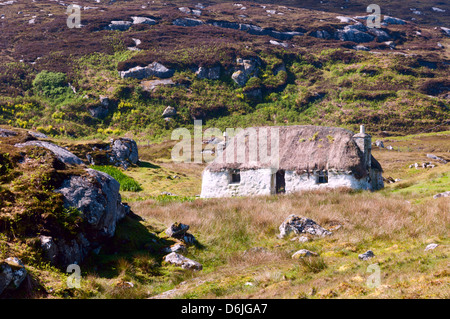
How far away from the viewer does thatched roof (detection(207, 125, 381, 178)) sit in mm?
24266

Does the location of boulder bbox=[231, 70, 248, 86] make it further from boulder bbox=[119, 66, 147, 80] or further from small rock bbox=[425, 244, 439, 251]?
small rock bbox=[425, 244, 439, 251]

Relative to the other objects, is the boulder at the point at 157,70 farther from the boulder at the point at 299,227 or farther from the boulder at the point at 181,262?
the boulder at the point at 181,262

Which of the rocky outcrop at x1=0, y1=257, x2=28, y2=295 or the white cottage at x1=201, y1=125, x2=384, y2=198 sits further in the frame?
the white cottage at x1=201, y1=125, x2=384, y2=198

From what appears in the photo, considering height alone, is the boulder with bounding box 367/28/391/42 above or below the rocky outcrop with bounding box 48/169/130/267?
below

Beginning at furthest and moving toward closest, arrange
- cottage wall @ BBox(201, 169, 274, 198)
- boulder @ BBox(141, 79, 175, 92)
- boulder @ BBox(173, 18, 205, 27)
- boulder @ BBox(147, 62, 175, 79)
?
boulder @ BBox(173, 18, 205, 27)
boulder @ BBox(147, 62, 175, 79)
boulder @ BBox(141, 79, 175, 92)
cottage wall @ BBox(201, 169, 274, 198)

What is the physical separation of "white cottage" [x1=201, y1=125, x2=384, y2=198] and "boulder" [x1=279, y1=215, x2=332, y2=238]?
12.0 meters

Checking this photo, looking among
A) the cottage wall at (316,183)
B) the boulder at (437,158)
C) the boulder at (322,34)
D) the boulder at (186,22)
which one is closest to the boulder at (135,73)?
the boulder at (186,22)

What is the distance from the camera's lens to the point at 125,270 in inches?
351

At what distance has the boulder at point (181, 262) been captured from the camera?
387 inches

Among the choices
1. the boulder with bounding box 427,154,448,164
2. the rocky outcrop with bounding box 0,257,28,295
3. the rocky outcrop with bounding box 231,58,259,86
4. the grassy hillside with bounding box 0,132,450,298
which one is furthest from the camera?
the rocky outcrop with bounding box 231,58,259,86

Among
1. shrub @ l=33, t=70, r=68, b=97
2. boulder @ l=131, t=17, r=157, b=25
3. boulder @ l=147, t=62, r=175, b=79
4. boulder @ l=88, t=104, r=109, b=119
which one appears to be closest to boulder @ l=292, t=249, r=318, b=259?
boulder @ l=88, t=104, r=109, b=119

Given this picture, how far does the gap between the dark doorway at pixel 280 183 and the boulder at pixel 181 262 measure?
56.3 ft

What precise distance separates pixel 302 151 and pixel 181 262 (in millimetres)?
17520
